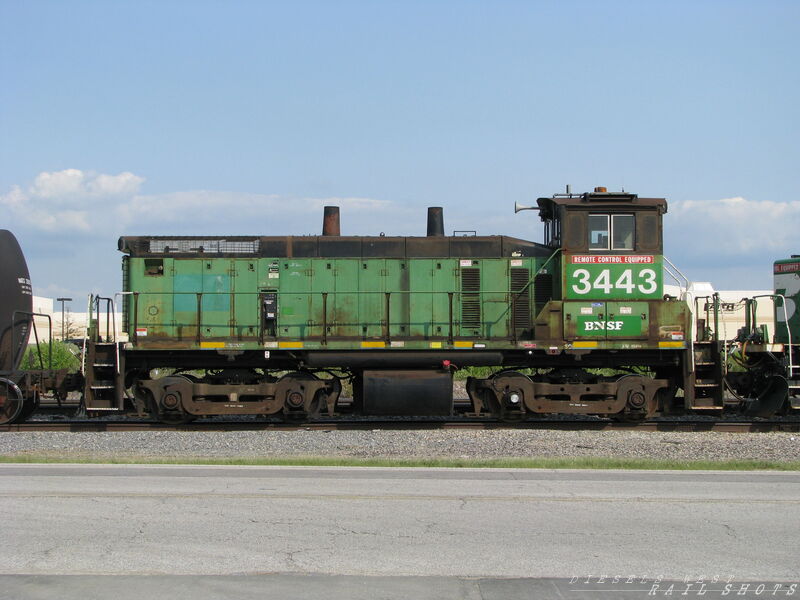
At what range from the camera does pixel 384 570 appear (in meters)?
5.51

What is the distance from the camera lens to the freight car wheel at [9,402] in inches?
564

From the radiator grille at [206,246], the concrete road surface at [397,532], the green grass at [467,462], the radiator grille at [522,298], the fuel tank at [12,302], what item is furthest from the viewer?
the radiator grille at [206,246]

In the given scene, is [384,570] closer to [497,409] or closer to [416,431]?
[416,431]

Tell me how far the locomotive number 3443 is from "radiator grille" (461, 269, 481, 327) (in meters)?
1.76

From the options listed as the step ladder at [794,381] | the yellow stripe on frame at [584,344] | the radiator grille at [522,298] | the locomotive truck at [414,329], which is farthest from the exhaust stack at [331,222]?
the step ladder at [794,381]

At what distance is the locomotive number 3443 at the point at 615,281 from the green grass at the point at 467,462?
4.46m

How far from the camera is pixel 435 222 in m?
15.7

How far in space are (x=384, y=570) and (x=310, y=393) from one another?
924 centimetres

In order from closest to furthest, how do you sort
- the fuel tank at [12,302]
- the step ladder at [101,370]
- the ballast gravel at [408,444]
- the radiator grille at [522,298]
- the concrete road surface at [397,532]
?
the concrete road surface at [397,532]
the ballast gravel at [408,444]
the step ladder at [101,370]
the fuel tank at [12,302]
the radiator grille at [522,298]

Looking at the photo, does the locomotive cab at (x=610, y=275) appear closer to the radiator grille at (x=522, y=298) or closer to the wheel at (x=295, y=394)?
the radiator grille at (x=522, y=298)

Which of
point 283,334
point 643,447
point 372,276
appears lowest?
point 643,447

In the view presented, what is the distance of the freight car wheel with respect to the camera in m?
14.3

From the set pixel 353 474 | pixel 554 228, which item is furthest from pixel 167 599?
pixel 554 228

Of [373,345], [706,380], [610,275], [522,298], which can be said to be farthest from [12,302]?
[706,380]
